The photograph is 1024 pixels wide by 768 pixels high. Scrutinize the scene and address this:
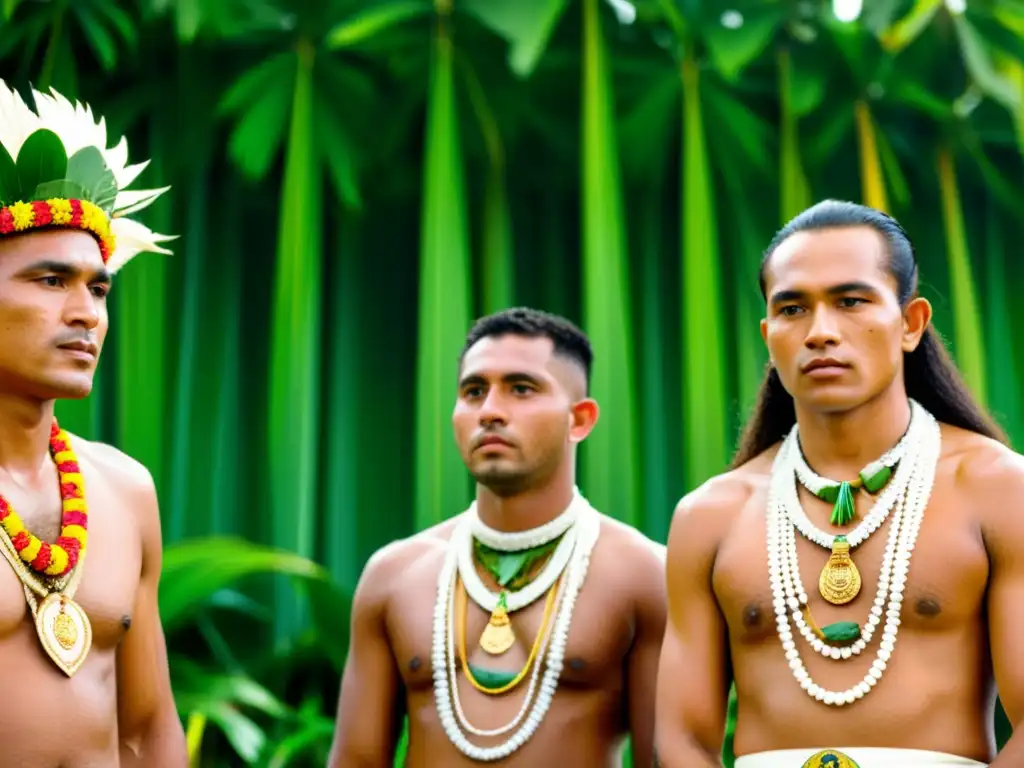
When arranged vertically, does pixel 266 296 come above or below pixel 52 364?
above

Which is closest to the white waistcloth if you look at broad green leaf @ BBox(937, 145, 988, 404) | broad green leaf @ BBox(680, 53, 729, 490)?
broad green leaf @ BBox(680, 53, 729, 490)

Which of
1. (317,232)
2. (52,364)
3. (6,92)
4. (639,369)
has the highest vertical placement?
(317,232)

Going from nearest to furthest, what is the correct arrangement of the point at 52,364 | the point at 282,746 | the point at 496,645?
1. the point at 52,364
2. the point at 496,645
3. the point at 282,746

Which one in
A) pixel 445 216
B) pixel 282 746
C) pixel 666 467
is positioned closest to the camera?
pixel 282 746

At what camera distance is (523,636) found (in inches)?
162

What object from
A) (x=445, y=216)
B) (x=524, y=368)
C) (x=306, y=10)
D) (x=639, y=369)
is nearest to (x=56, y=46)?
(x=306, y=10)

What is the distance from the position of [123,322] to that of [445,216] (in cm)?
168

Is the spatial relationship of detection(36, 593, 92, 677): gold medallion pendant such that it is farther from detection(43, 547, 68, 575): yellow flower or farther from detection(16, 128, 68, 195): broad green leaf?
detection(16, 128, 68, 195): broad green leaf

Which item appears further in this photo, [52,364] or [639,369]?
[639,369]

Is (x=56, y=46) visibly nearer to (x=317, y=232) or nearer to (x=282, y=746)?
(x=317, y=232)

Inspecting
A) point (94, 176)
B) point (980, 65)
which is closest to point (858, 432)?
point (94, 176)

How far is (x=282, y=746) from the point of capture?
21.8ft

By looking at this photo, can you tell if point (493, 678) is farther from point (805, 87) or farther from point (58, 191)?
point (805, 87)

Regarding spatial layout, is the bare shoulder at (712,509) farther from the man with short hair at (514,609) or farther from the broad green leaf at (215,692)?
the broad green leaf at (215,692)
